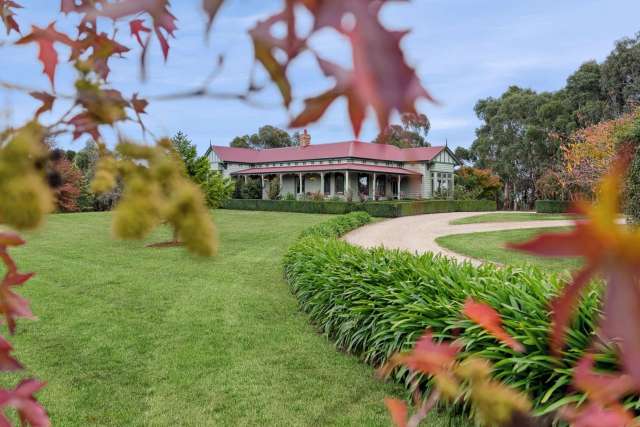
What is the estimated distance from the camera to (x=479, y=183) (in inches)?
1356

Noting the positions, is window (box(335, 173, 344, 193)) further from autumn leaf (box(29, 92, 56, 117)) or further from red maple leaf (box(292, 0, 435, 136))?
red maple leaf (box(292, 0, 435, 136))

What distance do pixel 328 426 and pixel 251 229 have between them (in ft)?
46.4

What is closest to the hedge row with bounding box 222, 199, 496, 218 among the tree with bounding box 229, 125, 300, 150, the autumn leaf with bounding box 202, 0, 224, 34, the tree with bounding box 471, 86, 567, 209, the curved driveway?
the curved driveway

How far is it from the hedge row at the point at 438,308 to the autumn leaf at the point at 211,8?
2.31 m

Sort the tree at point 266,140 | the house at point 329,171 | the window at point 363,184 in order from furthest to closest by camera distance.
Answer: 1. the tree at point 266,140
2. the window at point 363,184
3. the house at point 329,171

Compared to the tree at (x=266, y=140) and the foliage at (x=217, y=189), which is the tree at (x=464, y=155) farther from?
the foliage at (x=217, y=189)

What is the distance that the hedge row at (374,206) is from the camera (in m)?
24.0

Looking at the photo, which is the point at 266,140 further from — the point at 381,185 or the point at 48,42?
the point at 48,42

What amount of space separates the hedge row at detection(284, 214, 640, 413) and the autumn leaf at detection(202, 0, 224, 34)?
231cm

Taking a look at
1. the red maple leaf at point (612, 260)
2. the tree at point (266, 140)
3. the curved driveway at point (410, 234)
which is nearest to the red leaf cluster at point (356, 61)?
the red maple leaf at point (612, 260)

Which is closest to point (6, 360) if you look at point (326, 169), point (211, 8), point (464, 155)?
point (211, 8)

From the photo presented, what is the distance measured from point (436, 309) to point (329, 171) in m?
27.2

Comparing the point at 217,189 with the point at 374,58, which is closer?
the point at 374,58

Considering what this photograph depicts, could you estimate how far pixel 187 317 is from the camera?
6184mm
